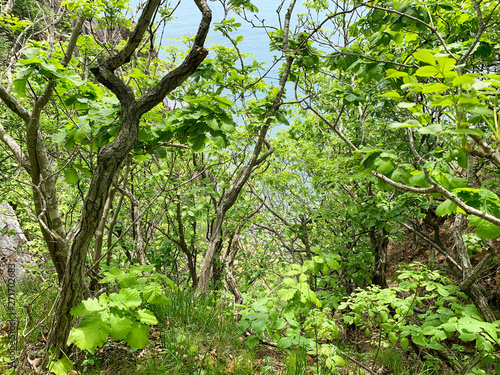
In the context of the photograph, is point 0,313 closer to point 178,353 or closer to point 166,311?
point 166,311

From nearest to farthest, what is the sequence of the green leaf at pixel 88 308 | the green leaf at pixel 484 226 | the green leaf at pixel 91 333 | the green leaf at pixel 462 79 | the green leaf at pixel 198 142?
the green leaf at pixel 462 79, the green leaf at pixel 484 226, the green leaf at pixel 91 333, the green leaf at pixel 88 308, the green leaf at pixel 198 142

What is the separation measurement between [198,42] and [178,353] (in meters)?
2.31

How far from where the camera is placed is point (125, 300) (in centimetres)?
172

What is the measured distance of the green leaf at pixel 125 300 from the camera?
1662 millimetres

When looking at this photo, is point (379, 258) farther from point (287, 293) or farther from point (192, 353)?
point (192, 353)

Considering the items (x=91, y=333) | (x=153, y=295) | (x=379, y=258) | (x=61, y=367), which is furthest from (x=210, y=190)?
(x=379, y=258)

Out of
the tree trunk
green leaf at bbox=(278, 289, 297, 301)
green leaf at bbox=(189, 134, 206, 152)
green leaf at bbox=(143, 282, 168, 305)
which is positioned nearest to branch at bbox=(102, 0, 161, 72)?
green leaf at bbox=(189, 134, 206, 152)

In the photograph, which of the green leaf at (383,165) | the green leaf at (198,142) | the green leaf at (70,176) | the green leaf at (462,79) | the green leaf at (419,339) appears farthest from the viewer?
the green leaf at (419,339)

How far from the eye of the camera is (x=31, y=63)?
5.55ft

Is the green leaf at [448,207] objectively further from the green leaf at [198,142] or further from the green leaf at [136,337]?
the green leaf at [136,337]

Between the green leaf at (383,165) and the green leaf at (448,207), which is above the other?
the green leaf at (383,165)

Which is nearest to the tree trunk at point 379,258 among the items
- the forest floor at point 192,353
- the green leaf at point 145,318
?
the forest floor at point 192,353

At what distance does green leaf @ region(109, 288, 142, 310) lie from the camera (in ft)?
5.45

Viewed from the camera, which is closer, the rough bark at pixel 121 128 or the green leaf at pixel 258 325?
the rough bark at pixel 121 128
